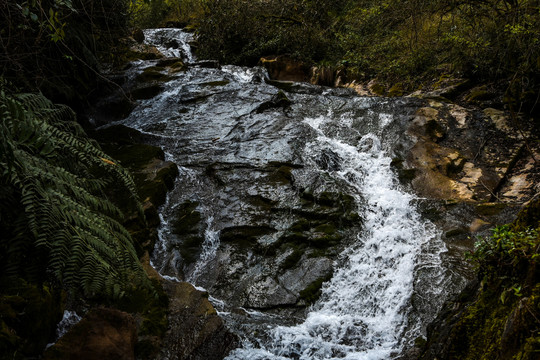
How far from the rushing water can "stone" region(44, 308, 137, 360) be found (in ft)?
3.67

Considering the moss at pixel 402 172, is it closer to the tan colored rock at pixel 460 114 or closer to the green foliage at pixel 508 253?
the tan colored rock at pixel 460 114

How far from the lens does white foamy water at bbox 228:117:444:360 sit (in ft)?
11.3

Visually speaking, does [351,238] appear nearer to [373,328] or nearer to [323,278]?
[323,278]

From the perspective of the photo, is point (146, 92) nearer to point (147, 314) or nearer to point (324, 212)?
point (324, 212)

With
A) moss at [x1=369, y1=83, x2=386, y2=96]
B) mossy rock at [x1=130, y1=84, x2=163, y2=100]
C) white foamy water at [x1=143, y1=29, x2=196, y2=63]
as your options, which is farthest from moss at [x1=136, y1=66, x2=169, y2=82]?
moss at [x1=369, y1=83, x2=386, y2=96]

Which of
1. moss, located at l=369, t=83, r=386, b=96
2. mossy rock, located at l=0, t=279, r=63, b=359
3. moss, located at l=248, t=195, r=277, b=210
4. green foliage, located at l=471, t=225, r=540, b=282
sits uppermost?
green foliage, located at l=471, t=225, r=540, b=282

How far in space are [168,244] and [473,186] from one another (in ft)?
16.2

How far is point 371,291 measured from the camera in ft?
13.8

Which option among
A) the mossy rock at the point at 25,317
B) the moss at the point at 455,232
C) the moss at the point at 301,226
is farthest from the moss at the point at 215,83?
the mossy rock at the point at 25,317

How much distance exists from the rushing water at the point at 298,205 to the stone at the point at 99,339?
44.0 inches

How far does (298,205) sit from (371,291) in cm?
168

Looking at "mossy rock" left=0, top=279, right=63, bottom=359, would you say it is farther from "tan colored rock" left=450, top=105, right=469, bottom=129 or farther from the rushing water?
"tan colored rock" left=450, top=105, right=469, bottom=129

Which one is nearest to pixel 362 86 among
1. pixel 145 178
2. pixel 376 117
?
pixel 376 117

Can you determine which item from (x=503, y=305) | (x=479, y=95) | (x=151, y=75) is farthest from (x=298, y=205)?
(x=151, y=75)
